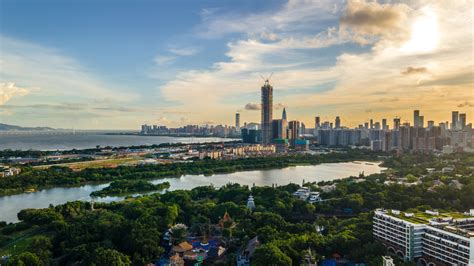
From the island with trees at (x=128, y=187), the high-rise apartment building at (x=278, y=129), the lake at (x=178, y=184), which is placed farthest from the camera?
the high-rise apartment building at (x=278, y=129)

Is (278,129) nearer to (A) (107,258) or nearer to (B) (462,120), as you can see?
(B) (462,120)

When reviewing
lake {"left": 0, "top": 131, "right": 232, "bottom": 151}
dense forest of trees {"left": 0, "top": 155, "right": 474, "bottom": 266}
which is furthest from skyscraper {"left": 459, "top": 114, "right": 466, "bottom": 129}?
lake {"left": 0, "top": 131, "right": 232, "bottom": 151}

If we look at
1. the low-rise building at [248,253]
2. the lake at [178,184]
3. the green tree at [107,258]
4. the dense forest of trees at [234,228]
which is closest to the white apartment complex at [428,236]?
the dense forest of trees at [234,228]

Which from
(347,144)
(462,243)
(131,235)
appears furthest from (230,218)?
(347,144)

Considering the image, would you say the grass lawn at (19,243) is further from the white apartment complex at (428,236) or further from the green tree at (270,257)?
the white apartment complex at (428,236)

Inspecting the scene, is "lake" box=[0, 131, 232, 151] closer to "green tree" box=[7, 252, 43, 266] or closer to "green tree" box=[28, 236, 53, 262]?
"green tree" box=[28, 236, 53, 262]

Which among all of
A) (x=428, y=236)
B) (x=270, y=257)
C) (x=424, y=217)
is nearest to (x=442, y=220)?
(x=424, y=217)

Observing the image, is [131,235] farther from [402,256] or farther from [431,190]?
[431,190]
